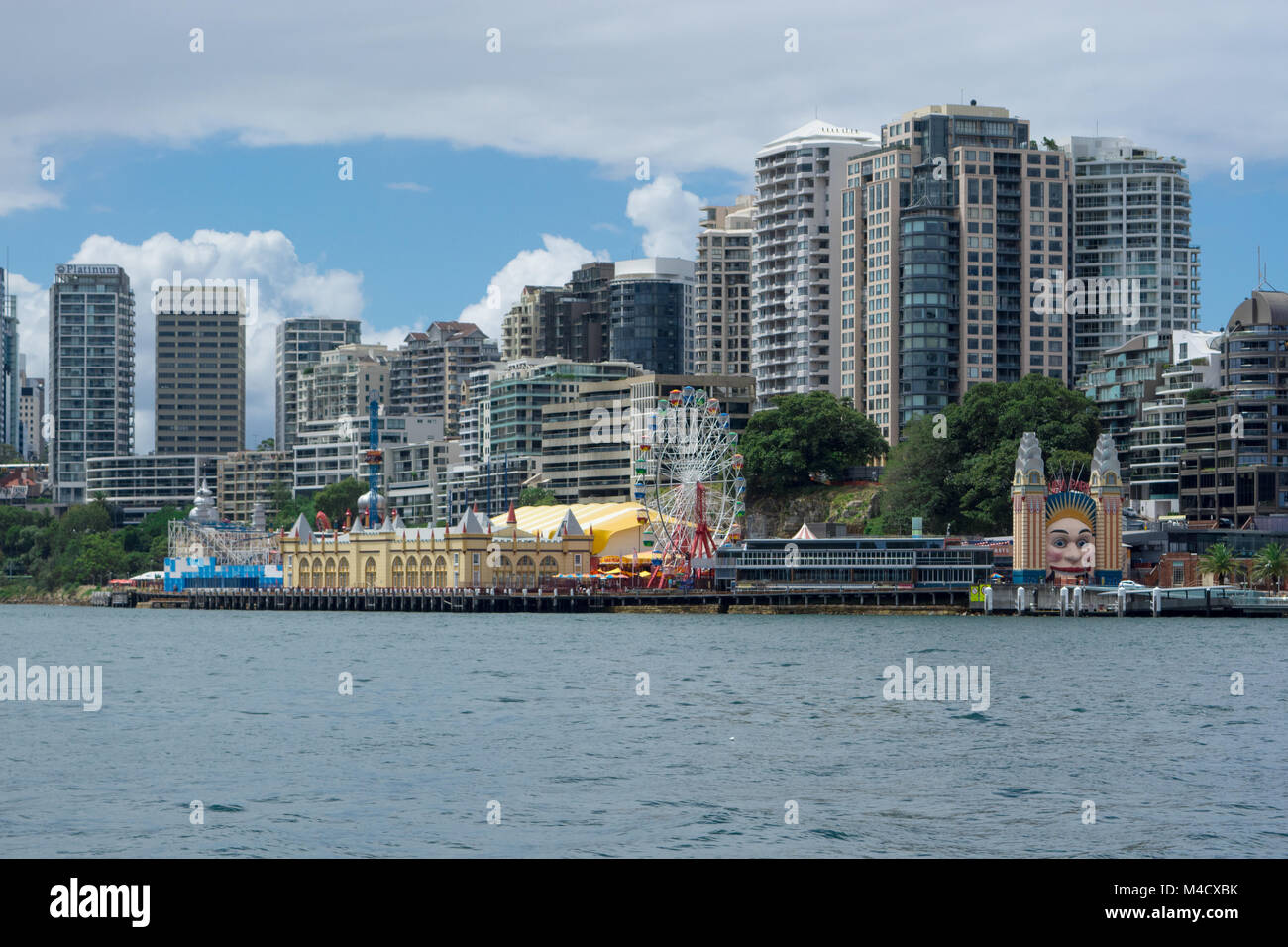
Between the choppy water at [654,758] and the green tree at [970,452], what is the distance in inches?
2533

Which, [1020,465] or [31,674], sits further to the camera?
[1020,465]

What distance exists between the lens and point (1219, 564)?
452ft

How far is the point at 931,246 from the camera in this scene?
620 feet

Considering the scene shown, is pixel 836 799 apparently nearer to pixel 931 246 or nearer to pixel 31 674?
pixel 31 674

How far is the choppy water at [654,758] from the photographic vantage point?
116 ft

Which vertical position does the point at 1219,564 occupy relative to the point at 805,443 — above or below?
below

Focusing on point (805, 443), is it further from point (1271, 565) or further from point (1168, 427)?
point (1271, 565)

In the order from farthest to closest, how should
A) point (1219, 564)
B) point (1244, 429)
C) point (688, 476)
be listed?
point (1244, 429) → point (688, 476) → point (1219, 564)

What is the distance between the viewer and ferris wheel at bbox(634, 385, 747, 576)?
140m

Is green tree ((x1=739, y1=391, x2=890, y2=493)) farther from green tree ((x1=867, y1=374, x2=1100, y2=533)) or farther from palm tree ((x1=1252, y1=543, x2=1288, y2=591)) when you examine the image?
palm tree ((x1=1252, y1=543, x2=1288, y2=591))

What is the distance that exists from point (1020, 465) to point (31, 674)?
81228mm

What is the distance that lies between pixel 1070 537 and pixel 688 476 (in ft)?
98.0

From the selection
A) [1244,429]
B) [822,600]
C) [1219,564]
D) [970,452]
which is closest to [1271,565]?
[1219,564]
